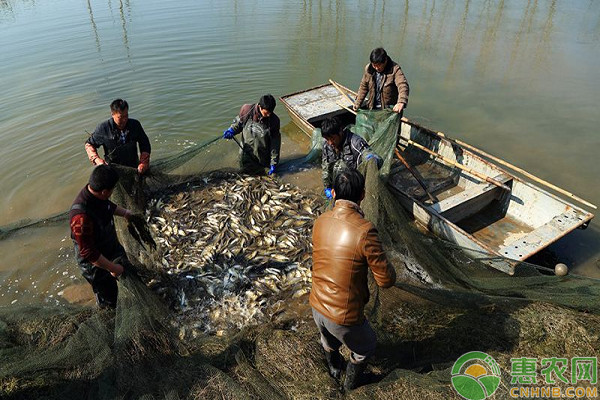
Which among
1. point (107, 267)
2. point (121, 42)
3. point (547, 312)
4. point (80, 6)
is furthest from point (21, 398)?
point (80, 6)

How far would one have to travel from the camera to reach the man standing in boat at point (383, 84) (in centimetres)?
730

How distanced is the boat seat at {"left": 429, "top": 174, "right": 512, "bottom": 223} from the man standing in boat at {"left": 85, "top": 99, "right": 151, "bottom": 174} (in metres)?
5.37

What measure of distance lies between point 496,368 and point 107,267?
4.42 metres

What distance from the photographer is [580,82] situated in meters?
13.3

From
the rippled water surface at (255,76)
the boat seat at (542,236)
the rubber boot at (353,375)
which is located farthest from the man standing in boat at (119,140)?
the boat seat at (542,236)

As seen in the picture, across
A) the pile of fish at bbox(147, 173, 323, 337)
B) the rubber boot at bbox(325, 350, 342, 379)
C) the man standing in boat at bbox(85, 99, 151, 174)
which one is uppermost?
the man standing in boat at bbox(85, 99, 151, 174)

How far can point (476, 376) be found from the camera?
3.89 meters

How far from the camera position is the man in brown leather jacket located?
3.11 meters

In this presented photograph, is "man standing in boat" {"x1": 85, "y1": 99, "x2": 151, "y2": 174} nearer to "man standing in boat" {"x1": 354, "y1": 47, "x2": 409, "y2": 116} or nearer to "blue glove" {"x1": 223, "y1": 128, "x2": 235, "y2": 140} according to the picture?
"blue glove" {"x1": 223, "y1": 128, "x2": 235, "y2": 140}

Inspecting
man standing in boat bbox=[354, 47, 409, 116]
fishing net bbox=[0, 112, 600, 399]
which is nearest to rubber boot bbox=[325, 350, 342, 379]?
fishing net bbox=[0, 112, 600, 399]

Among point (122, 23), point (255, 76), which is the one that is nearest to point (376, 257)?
point (255, 76)

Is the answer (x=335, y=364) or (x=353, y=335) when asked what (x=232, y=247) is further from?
(x=353, y=335)

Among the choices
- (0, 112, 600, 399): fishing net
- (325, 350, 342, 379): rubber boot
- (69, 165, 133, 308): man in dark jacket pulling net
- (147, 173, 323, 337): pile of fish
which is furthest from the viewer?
(147, 173, 323, 337): pile of fish

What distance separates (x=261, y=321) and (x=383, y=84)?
5388 mm
